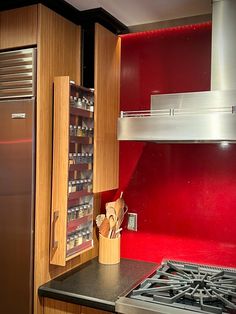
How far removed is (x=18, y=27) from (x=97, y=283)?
1.41 meters

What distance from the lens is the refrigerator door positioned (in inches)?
69.6

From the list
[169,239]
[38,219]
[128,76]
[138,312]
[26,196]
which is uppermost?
[128,76]

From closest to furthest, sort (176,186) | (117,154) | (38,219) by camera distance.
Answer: (38,219) < (176,186) < (117,154)

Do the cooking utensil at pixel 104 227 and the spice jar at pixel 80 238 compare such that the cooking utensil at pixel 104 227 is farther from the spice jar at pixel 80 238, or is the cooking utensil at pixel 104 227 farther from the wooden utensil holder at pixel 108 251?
the spice jar at pixel 80 238

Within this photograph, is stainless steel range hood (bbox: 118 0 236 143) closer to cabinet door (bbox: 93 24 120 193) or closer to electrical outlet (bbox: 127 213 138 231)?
cabinet door (bbox: 93 24 120 193)

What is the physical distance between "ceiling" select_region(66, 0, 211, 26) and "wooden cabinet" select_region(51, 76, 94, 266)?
476mm

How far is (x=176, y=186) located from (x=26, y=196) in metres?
0.91

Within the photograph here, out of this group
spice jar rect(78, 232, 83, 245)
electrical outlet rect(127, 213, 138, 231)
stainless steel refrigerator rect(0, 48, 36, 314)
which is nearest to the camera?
stainless steel refrigerator rect(0, 48, 36, 314)

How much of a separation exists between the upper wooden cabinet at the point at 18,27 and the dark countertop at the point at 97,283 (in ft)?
4.13

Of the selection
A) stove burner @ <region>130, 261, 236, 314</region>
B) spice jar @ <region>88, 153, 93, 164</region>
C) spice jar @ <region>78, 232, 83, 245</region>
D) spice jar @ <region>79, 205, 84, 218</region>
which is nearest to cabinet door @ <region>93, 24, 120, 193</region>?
→ spice jar @ <region>88, 153, 93, 164</region>

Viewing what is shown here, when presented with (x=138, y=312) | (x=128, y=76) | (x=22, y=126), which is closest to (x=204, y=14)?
(x=128, y=76)

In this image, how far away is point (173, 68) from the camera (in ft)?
7.04

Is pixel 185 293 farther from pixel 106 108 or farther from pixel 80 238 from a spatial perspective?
pixel 106 108

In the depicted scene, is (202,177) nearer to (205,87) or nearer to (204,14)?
(205,87)
